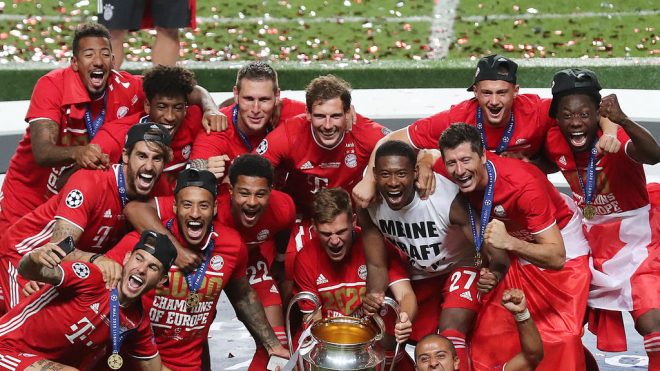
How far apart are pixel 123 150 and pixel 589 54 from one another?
7.76 metres

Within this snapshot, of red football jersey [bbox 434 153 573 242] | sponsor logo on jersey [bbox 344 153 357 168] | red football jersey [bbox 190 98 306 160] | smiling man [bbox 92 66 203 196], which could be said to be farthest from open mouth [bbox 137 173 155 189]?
red football jersey [bbox 434 153 573 242]

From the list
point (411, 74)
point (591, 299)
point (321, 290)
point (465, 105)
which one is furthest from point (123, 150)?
point (411, 74)

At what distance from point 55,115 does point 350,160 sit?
4.81 feet

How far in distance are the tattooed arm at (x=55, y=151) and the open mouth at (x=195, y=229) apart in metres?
0.55

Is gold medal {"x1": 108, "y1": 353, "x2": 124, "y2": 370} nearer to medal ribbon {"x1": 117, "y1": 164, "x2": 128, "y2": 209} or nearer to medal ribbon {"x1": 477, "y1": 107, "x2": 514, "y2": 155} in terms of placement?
medal ribbon {"x1": 117, "y1": 164, "x2": 128, "y2": 209}

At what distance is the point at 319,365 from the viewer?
591 cm

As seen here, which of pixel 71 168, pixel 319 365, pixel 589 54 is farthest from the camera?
pixel 589 54

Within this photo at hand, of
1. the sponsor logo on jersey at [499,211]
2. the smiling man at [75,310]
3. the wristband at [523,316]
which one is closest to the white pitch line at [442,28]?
the sponsor logo on jersey at [499,211]

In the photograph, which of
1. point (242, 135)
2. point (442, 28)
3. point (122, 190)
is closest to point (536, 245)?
point (242, 135)

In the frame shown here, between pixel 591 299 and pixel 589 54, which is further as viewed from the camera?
pixel 589 54

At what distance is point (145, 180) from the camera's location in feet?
21.0

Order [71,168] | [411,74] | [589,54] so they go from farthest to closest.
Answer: [589,54], [411,74], [71,168]

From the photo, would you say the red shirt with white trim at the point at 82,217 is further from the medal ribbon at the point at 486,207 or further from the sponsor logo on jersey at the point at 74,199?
the medal ribbon at the point at 486,207

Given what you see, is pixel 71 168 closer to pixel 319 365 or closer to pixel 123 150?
pixel 123 150
